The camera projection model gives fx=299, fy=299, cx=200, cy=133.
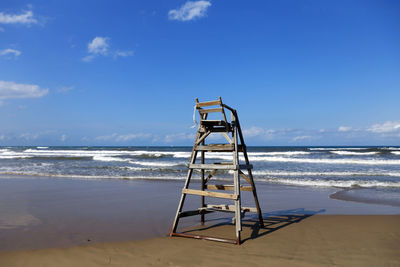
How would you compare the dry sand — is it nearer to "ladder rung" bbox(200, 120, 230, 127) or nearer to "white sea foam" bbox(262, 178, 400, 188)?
"ladder rung" bbox(200, 120, 230, 127)

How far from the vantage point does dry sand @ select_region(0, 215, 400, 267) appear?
3984 mm

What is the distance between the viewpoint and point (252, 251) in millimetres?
4418

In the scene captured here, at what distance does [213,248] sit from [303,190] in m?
7.87

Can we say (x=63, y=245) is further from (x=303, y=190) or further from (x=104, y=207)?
(x=303, y=190)

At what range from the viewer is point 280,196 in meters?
9.91

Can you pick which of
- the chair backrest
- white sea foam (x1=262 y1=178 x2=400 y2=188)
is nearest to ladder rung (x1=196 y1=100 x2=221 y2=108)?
the chair backrest

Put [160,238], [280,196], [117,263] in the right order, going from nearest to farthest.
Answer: [117,263], [160,238], [280,196]

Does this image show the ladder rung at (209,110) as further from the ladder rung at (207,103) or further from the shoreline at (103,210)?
the shoreline at (103,210)

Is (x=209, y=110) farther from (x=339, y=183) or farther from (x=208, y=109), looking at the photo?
(x=339, y=183)

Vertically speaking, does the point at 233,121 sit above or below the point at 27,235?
above

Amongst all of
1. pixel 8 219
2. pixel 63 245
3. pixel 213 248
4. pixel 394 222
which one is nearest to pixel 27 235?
pixel 63 245

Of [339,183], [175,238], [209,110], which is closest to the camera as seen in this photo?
[175,238]

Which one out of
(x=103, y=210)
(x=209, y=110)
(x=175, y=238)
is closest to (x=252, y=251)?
(x=175, y=238)

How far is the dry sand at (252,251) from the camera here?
157 inches
